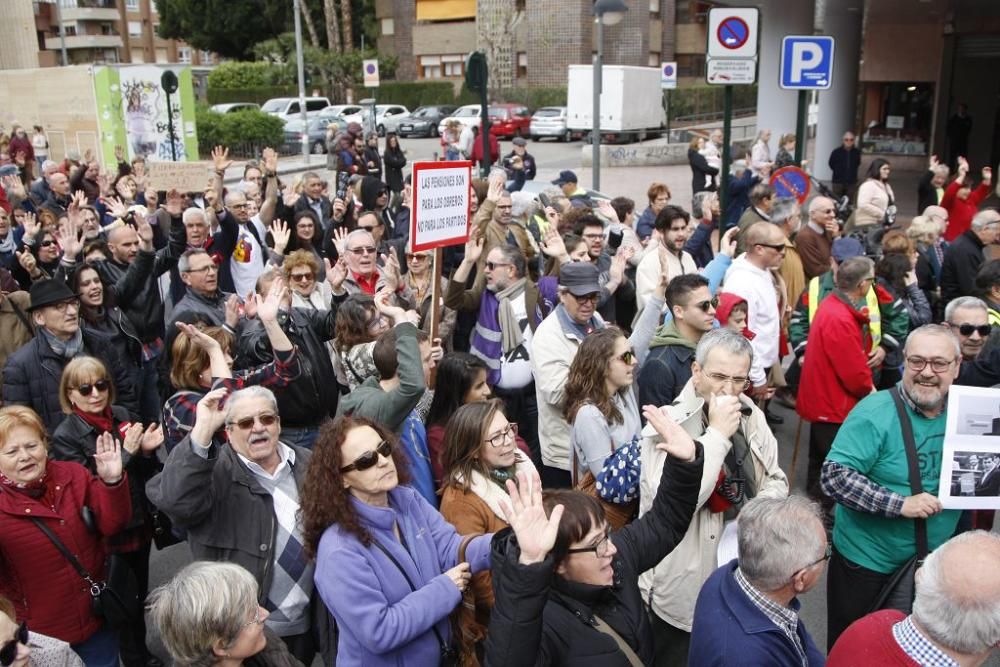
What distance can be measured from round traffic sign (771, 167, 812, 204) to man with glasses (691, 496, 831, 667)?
23.0 feet

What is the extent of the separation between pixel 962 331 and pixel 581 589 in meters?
3.41

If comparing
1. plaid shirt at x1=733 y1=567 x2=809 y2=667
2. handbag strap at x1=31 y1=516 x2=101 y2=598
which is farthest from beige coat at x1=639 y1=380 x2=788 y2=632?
handbag strap at x1=31 y1=516 x2=101 y2=598

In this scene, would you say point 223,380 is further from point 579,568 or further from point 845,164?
point 845,164

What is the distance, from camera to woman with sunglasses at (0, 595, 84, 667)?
2.53 m

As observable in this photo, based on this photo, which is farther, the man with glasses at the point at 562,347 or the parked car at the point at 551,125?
the parked car at the point at 551,125

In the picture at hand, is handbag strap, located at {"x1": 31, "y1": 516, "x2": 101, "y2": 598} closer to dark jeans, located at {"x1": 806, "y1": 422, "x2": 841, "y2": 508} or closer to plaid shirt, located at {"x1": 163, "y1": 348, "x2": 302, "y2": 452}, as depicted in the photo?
plaid shirt, located at {"x1": 163, "y1": 348, "x2": 302, "y2": 452}

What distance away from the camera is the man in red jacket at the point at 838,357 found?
17.2 feet

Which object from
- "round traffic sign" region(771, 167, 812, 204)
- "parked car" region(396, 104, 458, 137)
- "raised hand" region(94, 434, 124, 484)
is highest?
"parked car" region(396, 104, 458, 137)

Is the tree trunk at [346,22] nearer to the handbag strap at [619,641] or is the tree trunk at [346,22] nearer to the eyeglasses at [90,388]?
the eyeglasses at [90,388]

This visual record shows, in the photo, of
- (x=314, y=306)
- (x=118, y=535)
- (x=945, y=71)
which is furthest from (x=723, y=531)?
(x=945, y=71)

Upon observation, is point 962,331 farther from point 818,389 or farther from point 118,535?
point 118,535

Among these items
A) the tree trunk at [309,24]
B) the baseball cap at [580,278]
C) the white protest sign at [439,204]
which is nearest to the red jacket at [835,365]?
the baseball cap at [580,278]

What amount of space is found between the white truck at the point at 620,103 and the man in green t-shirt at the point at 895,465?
2879 cm

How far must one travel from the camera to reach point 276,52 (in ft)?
167
